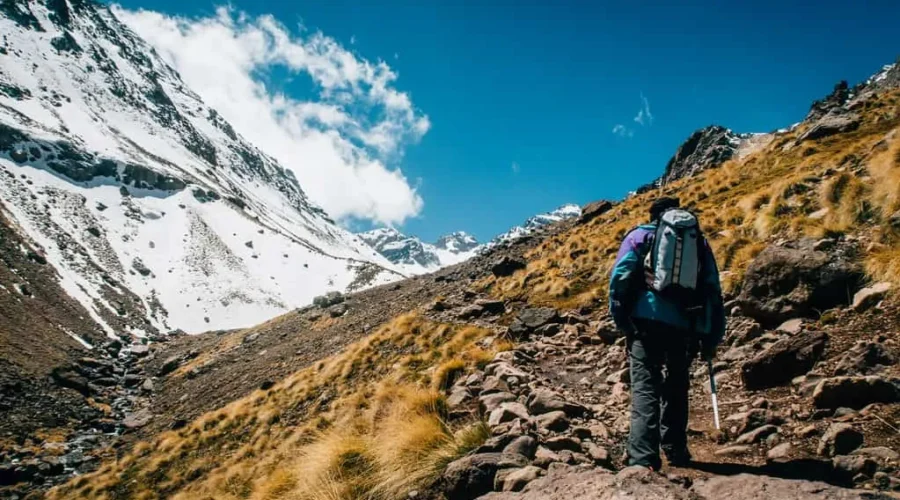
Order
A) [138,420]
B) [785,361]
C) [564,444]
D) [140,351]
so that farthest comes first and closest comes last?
[140,351] → [138,420] → [785,361] → [564,444]

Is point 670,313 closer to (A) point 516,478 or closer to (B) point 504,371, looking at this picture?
(A) point 516,478

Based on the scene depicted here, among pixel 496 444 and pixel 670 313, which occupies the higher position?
pixel 670 313

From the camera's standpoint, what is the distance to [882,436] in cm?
429

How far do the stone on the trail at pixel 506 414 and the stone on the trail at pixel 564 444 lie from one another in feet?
3.06

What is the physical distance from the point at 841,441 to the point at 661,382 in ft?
5.03

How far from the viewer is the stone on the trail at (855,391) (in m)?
4.79

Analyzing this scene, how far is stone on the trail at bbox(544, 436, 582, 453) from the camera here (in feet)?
18.1

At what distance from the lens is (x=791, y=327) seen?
7293 mm

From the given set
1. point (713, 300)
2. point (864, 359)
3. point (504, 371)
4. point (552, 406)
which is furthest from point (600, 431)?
point (864, 359)

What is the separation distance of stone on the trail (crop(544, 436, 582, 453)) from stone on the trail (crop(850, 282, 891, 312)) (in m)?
4.73

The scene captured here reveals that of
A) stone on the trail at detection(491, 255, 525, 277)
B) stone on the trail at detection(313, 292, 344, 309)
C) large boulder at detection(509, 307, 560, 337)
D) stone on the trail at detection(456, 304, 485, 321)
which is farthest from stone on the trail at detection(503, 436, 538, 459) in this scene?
stone on the trail at detection(313, 292, 344, 309)

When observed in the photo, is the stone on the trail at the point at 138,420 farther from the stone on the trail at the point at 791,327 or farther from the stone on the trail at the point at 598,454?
the stone on the trail at the point at 791,327

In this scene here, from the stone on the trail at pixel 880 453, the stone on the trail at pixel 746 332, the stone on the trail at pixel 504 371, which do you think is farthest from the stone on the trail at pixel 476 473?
the stone on the trail at pixel 746 332

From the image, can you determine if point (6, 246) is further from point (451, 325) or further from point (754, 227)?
point (754, 227)
